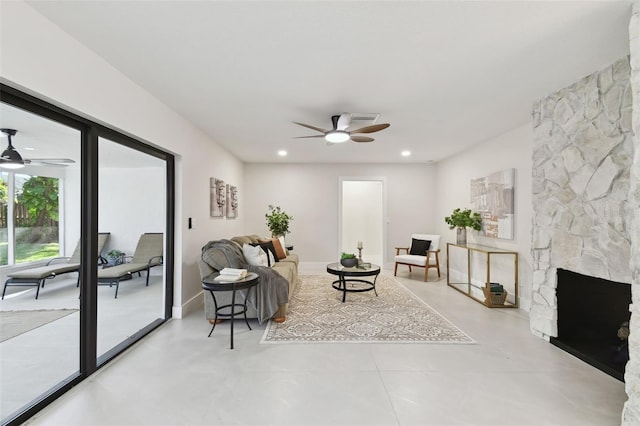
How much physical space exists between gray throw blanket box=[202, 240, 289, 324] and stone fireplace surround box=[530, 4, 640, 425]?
2790 mm

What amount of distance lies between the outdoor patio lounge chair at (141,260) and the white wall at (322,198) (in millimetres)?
2923

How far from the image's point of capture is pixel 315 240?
→ 6.75 metres

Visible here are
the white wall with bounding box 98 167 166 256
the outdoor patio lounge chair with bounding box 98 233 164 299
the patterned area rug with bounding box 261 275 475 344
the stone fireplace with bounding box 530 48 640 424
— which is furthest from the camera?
the outdoor patio lounge chair with bounding box 98 233 164 299

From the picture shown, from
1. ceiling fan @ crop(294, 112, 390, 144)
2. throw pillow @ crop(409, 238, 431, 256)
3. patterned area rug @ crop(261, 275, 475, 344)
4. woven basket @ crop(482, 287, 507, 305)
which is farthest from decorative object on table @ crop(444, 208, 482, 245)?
ceiling fan @ crop(294, 112, 390, 144)

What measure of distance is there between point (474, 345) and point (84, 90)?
4.00 metres

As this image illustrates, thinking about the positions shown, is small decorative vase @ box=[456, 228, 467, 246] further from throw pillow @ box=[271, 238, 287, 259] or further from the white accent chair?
throw pillow @ box=[271, 238, 287, 259]

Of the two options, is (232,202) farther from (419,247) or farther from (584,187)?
(584,187)

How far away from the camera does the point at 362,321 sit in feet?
11.4

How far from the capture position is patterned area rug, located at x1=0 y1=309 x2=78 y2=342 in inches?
108

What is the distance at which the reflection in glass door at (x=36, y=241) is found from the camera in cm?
195

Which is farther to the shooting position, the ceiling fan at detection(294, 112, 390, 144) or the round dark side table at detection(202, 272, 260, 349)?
the ceiling fan at detection(294, 112, 390, 144)

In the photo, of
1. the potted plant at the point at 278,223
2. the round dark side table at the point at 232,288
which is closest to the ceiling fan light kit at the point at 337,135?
the round dark side table at the point at 232,288

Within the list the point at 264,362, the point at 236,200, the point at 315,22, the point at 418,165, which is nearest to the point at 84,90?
the point at 315,22

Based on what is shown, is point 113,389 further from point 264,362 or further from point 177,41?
point 177,41
